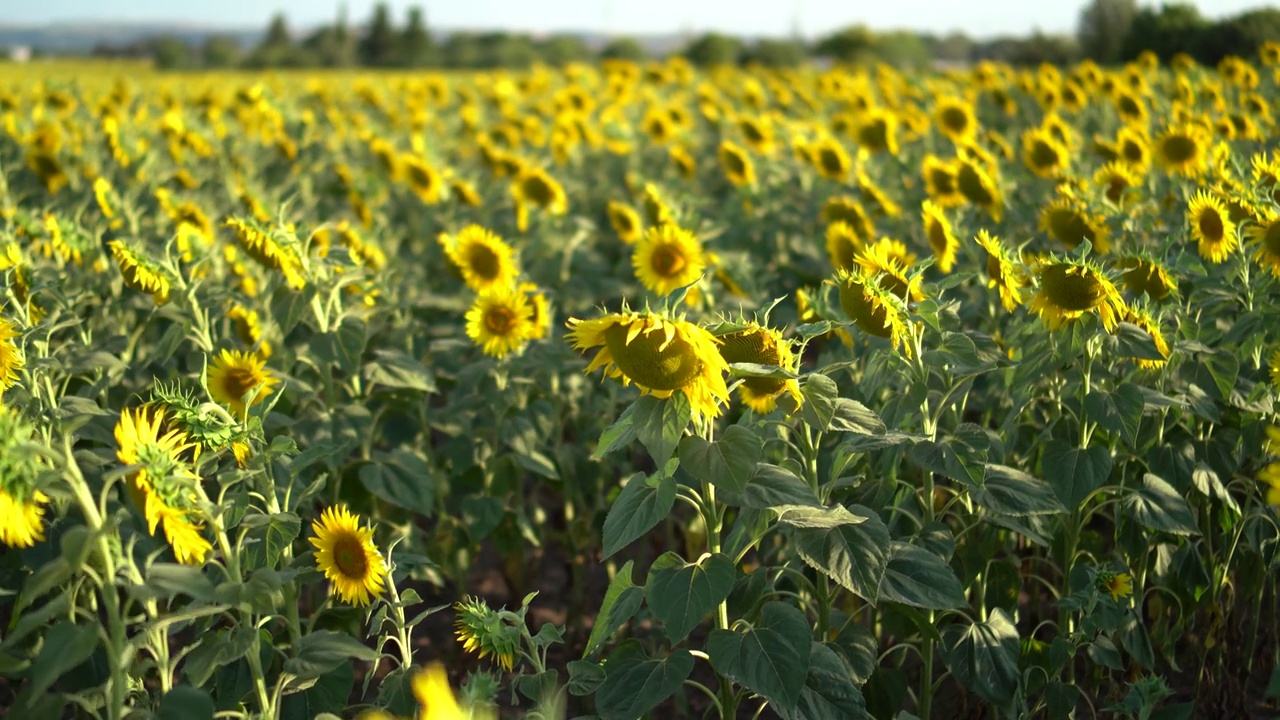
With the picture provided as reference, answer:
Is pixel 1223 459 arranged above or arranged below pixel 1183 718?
above

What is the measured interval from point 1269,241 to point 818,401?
65.2 inches

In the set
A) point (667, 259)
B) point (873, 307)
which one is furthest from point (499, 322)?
point (873, 307)

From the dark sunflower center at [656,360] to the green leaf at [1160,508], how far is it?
123 centimetres

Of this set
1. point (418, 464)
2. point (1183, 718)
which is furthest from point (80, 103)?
point (1183, 718)

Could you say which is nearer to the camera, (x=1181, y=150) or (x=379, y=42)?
(x=1181, y=150)

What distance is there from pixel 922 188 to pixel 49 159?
455 centimetres

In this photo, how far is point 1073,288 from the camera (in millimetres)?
2469

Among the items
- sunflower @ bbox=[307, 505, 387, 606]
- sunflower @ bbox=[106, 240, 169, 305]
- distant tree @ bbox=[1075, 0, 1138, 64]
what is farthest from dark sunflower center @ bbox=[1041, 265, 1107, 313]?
distant tree @ bbox=[1075, 0, 1138, 64]

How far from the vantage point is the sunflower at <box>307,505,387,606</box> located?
2.24 metres

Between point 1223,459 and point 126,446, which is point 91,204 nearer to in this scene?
point 126,446

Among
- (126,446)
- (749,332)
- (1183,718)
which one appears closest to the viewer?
(126,446)

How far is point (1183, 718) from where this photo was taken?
2447 mm

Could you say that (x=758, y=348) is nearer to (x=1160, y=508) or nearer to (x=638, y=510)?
(x=638, y=510)

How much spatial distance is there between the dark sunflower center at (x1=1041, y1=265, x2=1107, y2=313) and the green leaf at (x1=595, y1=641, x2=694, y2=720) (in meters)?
1.13
